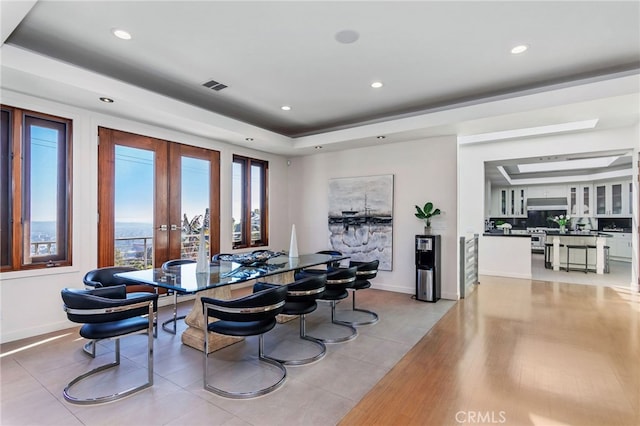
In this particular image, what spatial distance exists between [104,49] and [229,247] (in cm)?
360

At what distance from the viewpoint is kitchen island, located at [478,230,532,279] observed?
6930mm

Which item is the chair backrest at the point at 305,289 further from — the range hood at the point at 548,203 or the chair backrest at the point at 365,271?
the range hood at the point at 548,203

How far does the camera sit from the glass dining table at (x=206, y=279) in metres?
2.81

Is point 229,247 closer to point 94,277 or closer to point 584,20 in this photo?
point 94,277

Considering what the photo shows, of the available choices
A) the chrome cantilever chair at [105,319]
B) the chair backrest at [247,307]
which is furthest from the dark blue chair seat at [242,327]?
the chrome cantilever chair at [105,319]

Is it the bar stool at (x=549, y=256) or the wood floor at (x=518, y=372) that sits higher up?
the bar stool at (x=549, y=256)

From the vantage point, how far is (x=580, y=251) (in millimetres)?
7828

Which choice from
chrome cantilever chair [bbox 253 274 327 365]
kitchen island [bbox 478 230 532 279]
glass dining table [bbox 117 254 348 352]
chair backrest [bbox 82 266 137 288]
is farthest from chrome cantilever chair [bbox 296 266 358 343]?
kitchen island [bbox 478 230 532 279]

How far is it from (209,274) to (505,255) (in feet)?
21.9

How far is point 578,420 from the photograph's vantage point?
213cm

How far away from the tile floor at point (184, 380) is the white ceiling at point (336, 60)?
2.79 m

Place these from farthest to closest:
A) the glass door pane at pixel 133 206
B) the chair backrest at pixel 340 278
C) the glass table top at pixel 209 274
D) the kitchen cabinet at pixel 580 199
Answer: the kitchen cabinet at pixel 580 199, the glass door pane at pixel 133 206, the chair backrest at pixel 340 278, the glass table top at pixel 209 274

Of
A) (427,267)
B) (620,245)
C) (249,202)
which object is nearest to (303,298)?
(427,267)

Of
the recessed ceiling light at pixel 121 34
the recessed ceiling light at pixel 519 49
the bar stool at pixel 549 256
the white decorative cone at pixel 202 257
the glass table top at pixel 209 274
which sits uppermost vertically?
the recessed ceiling light at pixel 121 34
